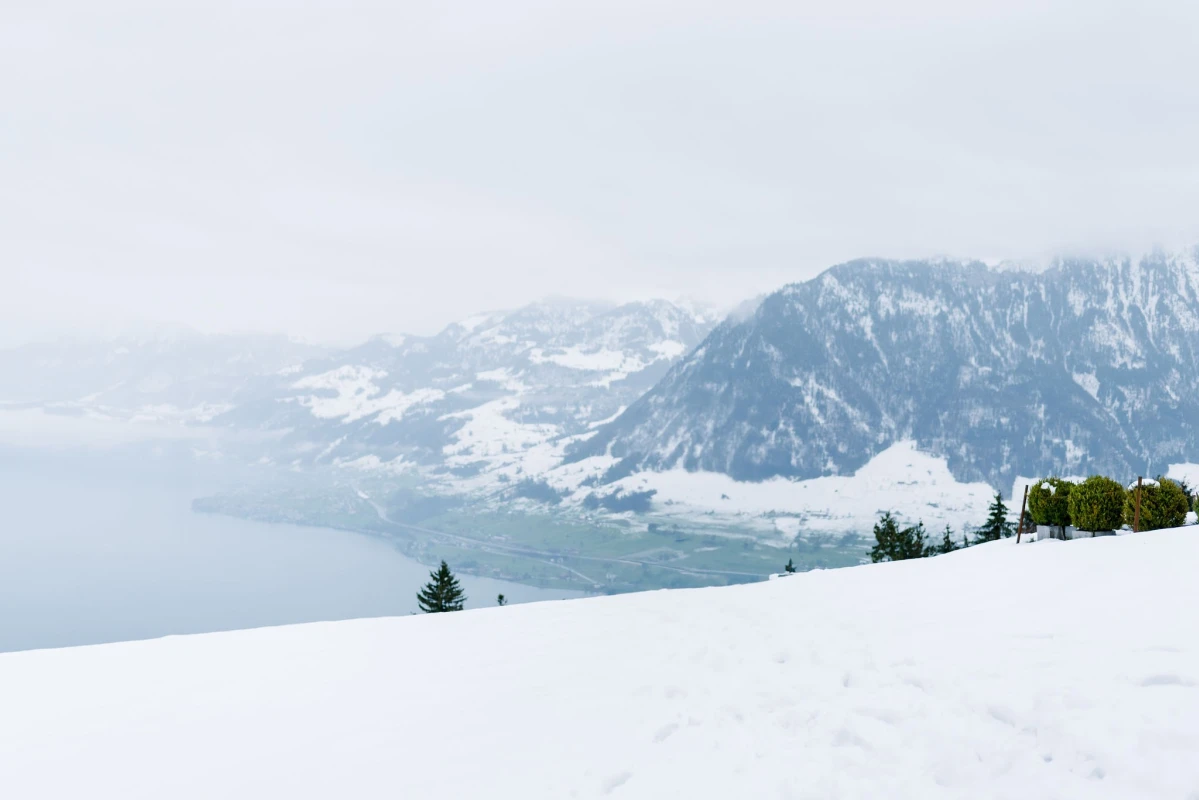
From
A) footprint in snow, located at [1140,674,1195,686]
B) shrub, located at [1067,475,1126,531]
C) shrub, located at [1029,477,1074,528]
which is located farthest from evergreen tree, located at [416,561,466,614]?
footprint in snow, located at [1140,674,1195,686]

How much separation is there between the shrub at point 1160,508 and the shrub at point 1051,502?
249cm

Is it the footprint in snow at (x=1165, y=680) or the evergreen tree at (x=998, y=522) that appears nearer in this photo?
the footprint in snow at (x=1165, y=680)

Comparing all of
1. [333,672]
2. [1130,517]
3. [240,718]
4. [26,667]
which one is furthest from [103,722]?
[1130,517]

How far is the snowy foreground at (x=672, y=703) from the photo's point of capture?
902cm

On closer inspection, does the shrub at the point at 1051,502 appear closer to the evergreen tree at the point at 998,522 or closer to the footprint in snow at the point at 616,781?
the footprint in snow at the point at 616,781

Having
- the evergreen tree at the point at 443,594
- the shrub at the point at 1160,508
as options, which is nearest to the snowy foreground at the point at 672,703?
the shrub at the point at 1160,508

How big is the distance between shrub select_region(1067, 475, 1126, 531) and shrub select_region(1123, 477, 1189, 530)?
1.48 feet

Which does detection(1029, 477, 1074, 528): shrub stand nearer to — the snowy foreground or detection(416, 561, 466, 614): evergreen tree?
the snowy foreground

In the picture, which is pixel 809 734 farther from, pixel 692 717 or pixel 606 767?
pixel 606 767

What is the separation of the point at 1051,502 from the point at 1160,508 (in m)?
4.25

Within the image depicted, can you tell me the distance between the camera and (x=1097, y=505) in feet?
104

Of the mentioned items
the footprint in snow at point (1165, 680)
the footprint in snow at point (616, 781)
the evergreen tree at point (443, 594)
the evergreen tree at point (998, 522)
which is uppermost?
the footprint in snow at point (1165, 680)

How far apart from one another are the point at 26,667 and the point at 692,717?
16.7 metres

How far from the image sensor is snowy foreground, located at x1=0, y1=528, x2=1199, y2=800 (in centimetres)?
902
